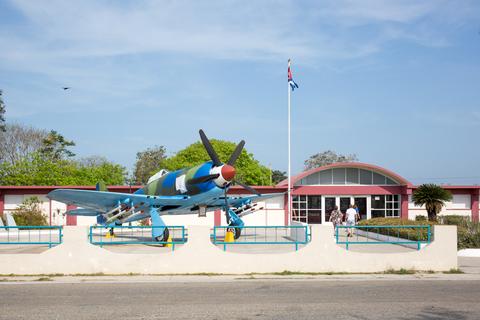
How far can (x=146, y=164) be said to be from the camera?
88938mm

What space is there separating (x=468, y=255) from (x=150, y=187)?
13.9m

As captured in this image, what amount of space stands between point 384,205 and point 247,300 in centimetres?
2955

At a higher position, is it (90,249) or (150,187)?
(150,187)

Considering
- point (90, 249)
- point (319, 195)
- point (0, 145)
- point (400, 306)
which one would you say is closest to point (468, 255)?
point (400, 306)

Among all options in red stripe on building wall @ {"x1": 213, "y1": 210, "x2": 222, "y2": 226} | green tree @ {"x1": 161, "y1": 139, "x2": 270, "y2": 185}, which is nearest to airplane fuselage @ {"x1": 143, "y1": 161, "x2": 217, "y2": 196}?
red stripe on building wall @ {"x1": 213, "y1": 210, "x2": 222, "y2": 226}

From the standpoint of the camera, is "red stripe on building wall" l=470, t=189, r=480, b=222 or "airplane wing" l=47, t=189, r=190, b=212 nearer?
"airplane wing" l=47, t=189, r=190, b=212

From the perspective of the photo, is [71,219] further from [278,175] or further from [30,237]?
[278,175]

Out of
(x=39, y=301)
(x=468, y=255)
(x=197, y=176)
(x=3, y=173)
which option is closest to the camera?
(x=39, y=301)

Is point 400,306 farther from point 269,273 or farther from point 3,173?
point 3,173

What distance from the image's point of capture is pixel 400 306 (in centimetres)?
949

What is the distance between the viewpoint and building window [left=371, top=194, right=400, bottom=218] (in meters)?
37.8

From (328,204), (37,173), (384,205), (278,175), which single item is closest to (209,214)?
(328,204)

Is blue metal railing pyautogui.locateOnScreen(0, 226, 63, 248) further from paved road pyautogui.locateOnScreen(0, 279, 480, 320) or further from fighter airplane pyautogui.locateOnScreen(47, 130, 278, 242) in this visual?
paved road pyautogui.locateOnScreen(0, 279, 480, 320)

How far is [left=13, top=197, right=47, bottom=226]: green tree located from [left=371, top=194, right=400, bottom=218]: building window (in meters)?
23.7
